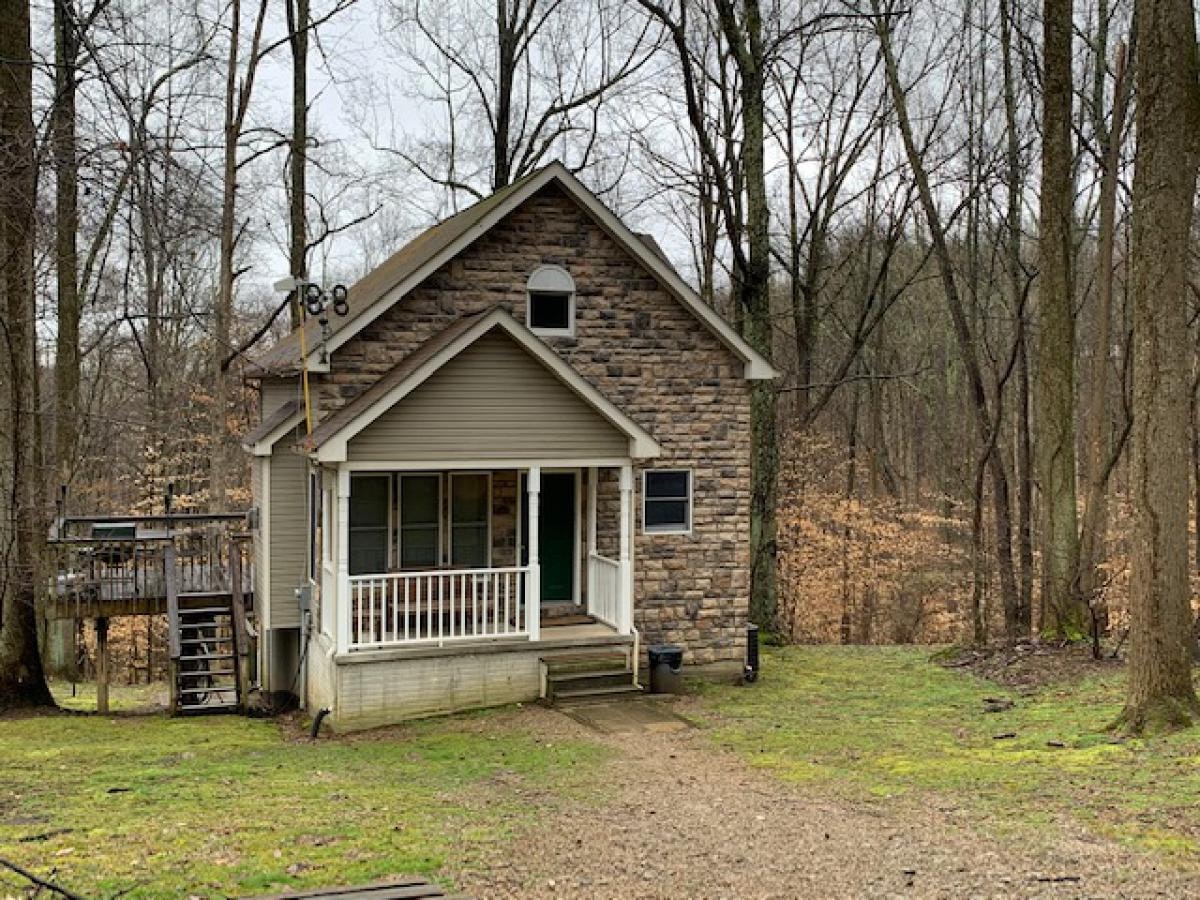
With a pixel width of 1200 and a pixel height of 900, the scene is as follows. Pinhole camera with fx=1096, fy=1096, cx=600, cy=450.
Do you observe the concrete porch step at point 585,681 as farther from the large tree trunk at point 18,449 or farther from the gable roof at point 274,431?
the large tree trunk at point 18,449

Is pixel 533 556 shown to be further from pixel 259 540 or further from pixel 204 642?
pixel 204 642

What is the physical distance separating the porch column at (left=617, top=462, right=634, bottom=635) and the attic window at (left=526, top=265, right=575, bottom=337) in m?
2.28

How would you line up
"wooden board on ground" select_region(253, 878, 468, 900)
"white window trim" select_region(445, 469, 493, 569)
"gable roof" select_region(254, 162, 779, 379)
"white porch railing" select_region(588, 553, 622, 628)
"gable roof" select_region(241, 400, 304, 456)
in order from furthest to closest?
"gable roof" select_region(241, 400, 304, 456)
"white window trim" select_region(445, 469, 493, 569)
"white porch railing" select_region(588, 553, 622, 628)
"gable roof" select_region(254, 162, 779, 379)
"wooden board on ground" select_region(253, 878, 468, 900)

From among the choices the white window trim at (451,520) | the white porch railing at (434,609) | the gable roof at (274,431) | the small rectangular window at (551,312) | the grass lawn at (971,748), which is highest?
the small rectangular window at (551,312)

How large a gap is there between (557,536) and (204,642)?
19.2 ft

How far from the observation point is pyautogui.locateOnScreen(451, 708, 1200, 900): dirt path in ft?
23.4

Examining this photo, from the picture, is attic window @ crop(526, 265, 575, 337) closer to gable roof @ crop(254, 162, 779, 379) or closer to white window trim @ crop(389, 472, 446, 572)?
gable roof @ crop(254, 162, 779, 379)

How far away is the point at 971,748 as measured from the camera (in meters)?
11.4

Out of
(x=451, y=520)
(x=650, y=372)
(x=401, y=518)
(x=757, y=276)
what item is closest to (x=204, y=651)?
(x=401, y=518)

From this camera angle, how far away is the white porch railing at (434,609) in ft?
43.9

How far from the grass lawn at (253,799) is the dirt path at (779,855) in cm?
61

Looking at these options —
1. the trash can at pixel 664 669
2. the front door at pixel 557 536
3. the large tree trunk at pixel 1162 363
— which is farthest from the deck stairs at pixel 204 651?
the large tree trunk at pixel 1162 363

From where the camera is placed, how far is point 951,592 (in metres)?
30.7

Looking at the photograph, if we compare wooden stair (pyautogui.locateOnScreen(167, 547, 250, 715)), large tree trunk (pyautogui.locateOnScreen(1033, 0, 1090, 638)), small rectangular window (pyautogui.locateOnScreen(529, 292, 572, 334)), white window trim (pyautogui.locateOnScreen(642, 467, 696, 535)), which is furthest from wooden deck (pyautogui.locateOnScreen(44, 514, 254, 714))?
large tree trunk (pyautogui.locateOnScreen(1033, 0, 1090, 638))
